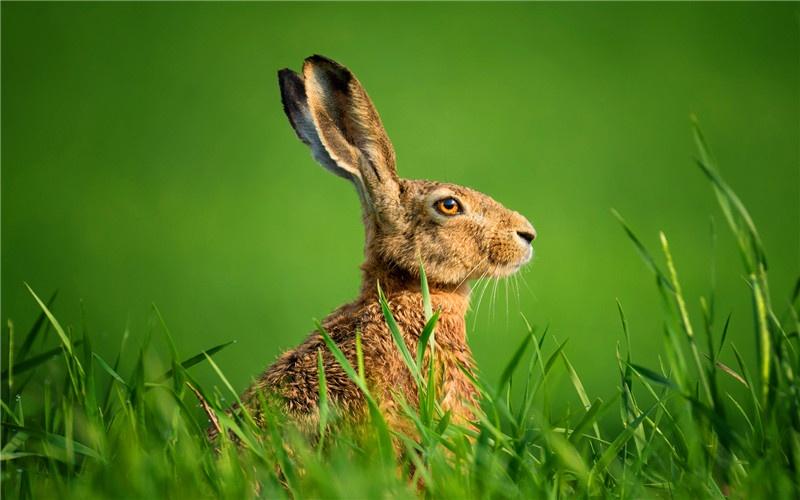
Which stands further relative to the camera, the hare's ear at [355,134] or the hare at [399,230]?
the hare's ear at [355,134]

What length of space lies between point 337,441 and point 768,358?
3.77ft

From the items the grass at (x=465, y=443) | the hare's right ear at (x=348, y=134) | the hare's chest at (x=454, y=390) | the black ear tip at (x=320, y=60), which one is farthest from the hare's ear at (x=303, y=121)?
the grass at (x=465, y=443)

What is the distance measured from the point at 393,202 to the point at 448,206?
0.78 feet

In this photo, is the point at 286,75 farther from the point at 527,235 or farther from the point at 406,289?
the point at 527,235

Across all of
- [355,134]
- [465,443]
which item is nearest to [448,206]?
[355,134]

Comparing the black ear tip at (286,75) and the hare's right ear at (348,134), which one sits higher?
the black ear tip at (286,75)

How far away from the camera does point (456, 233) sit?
4.13 m

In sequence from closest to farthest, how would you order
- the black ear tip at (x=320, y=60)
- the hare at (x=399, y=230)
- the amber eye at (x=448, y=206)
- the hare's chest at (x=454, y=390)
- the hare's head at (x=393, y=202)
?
the hare's chest at (x=454, y=390), the hare at (x=399, y=230), the black ear tip at (x=320, y=60), the hare's head at (x=393, y=202), the amber eye at (x=448, y=206)

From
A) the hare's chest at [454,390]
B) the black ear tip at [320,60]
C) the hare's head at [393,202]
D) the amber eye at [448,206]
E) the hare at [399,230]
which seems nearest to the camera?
the hare's chest at [454,390]

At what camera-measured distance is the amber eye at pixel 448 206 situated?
417 cm

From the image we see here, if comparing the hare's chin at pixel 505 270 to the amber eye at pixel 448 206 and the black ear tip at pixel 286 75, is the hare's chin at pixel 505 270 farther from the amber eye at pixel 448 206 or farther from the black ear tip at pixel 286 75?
the black ear tip at pixel 286 75

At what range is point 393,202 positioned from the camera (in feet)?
13.8

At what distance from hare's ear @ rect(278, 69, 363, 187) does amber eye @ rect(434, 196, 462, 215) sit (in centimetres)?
36

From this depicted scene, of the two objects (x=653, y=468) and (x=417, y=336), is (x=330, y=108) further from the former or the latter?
(x=653, y=468)
